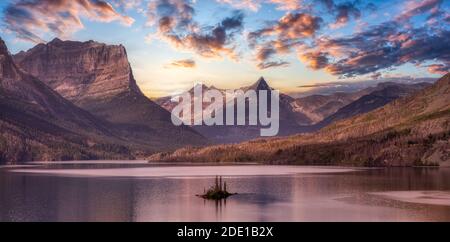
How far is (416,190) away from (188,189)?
66631mm

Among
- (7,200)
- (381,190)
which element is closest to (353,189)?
(381,190)

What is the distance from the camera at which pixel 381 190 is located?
528 ft

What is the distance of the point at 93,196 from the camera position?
474ft

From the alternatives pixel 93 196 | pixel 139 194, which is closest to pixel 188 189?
pixel 139 194
